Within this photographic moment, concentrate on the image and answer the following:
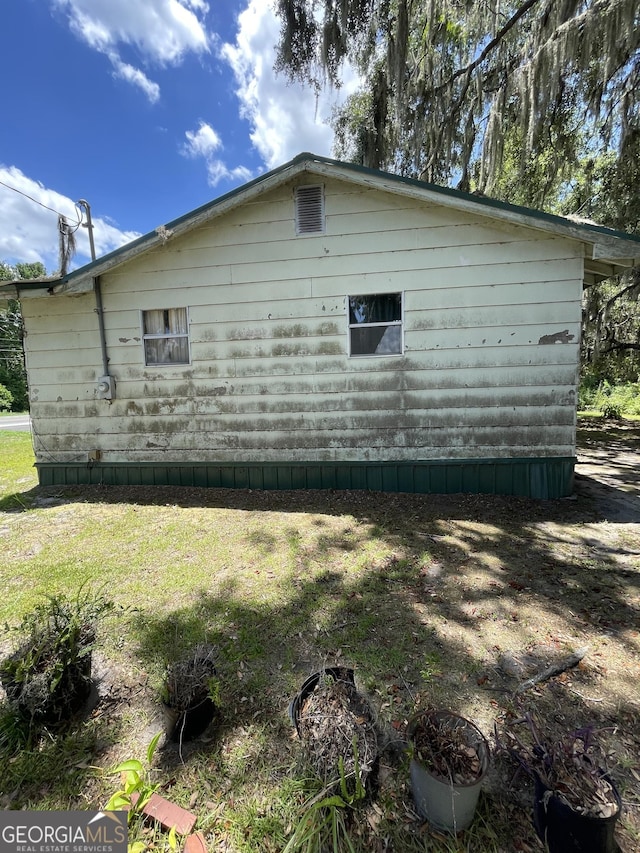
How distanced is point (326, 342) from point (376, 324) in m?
0.78

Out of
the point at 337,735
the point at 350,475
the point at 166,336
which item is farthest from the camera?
the point at 166,336

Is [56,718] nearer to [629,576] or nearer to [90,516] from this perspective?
[90,516]

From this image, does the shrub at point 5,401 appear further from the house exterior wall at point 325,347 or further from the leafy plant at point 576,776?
the leafy plant at point 576,776

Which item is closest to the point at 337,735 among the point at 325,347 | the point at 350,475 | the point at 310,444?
the point at 350,475

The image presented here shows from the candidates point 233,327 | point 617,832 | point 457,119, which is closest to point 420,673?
point 617,832

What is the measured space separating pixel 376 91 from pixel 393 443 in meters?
8.37

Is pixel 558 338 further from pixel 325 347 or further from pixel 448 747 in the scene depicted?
pixel 448 747

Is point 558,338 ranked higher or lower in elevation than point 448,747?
higher

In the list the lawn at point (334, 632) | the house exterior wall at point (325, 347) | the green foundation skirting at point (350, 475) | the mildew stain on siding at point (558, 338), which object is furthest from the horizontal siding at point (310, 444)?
the mildew stain on siding at point (558, 338)

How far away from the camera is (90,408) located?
21.1 feet

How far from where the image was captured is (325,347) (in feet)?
18.8

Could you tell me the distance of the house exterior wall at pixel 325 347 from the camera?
5289mm

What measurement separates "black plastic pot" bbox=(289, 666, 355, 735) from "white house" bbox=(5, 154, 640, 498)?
400 cm

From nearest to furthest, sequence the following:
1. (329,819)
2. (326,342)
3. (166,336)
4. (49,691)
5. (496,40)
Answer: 1. (329,819)
2. (49,691)
3. (326,342)
4. (166,336)
5. (496,40)
